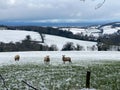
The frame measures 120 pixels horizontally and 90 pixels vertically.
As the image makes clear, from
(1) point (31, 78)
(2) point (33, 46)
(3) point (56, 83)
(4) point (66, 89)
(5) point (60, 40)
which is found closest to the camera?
(4) point (66, 89)

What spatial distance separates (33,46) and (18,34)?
1814 inches

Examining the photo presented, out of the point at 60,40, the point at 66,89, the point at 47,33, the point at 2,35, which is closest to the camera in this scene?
the point at 66,89

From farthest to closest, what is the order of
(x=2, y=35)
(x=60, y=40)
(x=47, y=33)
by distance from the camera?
(x=47, y=33)
(x=2, y=35)
(x=60, y=40)

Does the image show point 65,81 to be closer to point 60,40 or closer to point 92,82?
point 92,82

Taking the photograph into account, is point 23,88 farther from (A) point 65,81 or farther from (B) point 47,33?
(B) point 47,33

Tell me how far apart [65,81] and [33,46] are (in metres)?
87.1

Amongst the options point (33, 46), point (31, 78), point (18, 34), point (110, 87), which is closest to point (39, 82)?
point (31, 78)

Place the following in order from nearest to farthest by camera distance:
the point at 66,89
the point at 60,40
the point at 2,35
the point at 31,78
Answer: the point at 66,89, the point at 31,78, the point at 60,40, the point at 2,35

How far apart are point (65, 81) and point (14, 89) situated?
3.28m

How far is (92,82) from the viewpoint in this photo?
18.3 metres

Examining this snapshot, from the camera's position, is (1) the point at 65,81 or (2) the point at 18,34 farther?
(2) the point at 18,34

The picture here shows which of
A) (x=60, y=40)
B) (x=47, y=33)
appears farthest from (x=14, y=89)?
(x=47, y=33)

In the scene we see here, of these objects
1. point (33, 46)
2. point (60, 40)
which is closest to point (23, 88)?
point (33, 46)

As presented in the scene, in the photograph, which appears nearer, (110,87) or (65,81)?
(110,87)
